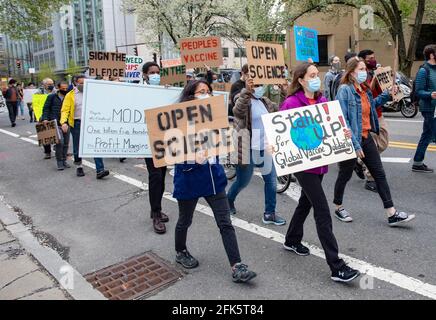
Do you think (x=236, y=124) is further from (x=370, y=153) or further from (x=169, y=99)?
(x=370, y=153)

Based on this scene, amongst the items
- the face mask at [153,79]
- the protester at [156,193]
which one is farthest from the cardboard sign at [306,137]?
the face mask at [153,79]

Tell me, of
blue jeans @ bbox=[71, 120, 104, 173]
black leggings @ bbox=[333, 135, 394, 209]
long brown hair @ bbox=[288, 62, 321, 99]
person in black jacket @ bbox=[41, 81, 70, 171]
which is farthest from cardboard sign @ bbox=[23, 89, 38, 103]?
long brown hair @ bbox=[288, 62, 321, 99]

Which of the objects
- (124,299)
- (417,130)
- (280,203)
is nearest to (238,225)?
(280,203)

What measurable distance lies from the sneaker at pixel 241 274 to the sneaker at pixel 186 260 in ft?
1.72

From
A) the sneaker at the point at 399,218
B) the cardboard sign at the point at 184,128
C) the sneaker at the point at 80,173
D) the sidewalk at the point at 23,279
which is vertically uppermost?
the cardboard sign at the point at 184,128

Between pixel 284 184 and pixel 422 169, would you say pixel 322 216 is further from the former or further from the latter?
Result: pixel 422 169

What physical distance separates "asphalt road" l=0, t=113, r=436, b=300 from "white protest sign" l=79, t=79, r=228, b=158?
0.97 meters

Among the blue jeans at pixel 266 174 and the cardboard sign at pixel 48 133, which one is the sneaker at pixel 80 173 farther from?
the blue jeans at pixel 266 174

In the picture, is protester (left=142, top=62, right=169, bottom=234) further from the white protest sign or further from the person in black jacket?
the person in black jacket

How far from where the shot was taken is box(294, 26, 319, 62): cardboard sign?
24.4 feet

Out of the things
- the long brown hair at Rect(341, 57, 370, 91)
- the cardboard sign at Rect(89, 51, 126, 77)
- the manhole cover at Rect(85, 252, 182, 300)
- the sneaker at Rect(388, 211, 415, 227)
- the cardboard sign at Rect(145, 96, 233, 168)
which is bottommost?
the manhole cover at Rect(85, 252, 182, 300)

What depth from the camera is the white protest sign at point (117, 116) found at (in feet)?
17.0

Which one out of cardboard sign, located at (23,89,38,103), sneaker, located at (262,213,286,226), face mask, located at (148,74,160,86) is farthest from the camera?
cardboard sign, located at (23,89,38,103)

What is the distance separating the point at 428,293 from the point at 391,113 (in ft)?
43.5
